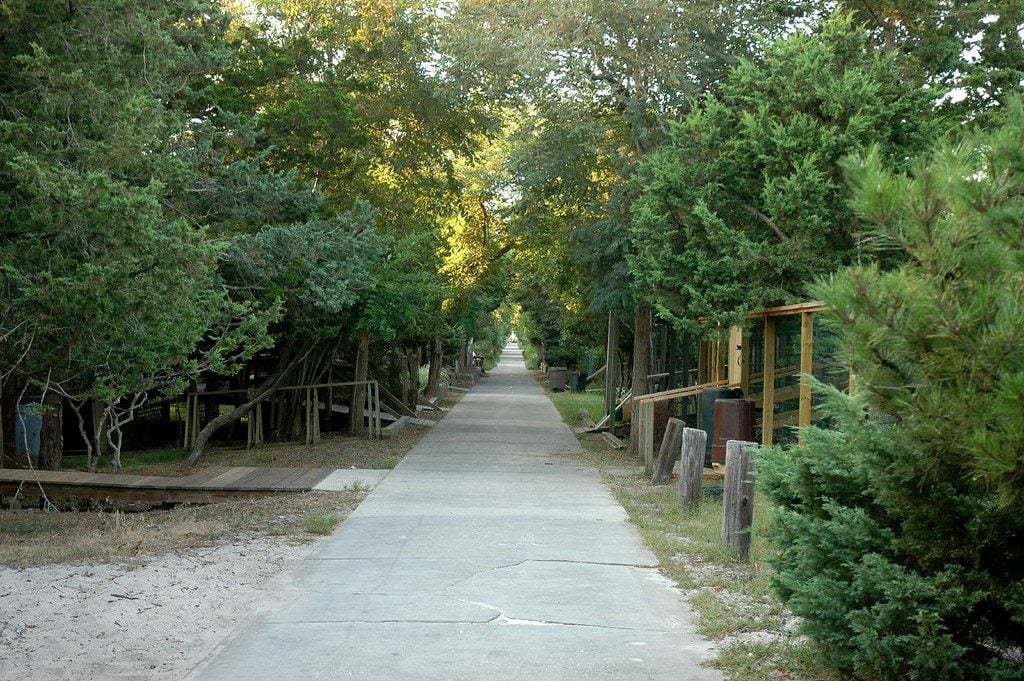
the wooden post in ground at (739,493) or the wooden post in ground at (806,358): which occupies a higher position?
the wooden post in ground at (806,358)

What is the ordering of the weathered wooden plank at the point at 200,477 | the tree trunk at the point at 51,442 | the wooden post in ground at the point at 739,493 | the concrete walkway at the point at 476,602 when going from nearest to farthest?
the concrete walkway at the point at 476,602
the wooden post in ground at the point at 739,493
the weathered wooden plank at the point at 200,477
the tree trunk at the point at 51,442

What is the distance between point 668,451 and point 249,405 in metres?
8.52

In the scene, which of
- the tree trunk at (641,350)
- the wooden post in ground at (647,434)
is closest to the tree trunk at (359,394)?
the tree trunk at (641,350)

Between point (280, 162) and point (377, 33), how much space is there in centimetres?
483

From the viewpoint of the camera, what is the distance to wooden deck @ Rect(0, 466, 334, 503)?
14023 millimetres

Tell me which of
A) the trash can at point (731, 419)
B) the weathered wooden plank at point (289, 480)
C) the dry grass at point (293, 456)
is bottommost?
the dry grass at point (293, 456)

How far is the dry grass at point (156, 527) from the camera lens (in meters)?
9.45

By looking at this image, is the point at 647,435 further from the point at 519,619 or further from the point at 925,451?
the point at 925,451

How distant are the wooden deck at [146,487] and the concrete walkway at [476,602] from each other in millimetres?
1560

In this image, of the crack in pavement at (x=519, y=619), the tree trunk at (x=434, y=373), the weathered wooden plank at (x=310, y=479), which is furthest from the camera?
the tree trunk at (x=434, y=373)

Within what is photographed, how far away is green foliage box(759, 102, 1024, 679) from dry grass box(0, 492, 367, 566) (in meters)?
5.79

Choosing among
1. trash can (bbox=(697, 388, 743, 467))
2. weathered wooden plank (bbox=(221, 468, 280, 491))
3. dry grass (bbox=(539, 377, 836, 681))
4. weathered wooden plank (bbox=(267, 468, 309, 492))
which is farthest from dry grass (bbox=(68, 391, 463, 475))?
dry grass (bbox=(539, 377, 836, 681))

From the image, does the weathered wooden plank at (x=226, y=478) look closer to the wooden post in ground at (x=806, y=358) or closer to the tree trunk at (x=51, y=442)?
the tree trunk at (x=51, y=442)

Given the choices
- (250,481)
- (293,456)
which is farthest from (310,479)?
(293,456)
